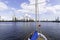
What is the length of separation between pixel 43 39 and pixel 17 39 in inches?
686

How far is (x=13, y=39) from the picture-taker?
39.7 m

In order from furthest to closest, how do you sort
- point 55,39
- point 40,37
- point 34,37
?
point 55,39, point 40,37, point 34,37

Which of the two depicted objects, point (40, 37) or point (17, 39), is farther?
point (17, 39)

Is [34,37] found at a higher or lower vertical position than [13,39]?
higher

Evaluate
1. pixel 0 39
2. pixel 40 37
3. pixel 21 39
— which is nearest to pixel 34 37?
pixel 40 37

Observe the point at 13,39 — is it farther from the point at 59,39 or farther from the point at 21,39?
the point at 59,39

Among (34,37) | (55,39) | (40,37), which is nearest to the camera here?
(34,37)

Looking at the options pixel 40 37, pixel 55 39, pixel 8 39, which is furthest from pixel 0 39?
pixel 40 37

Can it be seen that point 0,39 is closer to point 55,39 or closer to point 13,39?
point 13,39

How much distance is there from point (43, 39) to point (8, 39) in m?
18.9

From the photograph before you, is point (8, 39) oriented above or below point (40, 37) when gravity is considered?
below

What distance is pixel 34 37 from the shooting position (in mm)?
19797

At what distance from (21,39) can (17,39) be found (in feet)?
3.72

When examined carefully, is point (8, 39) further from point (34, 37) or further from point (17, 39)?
point (34, 37)
